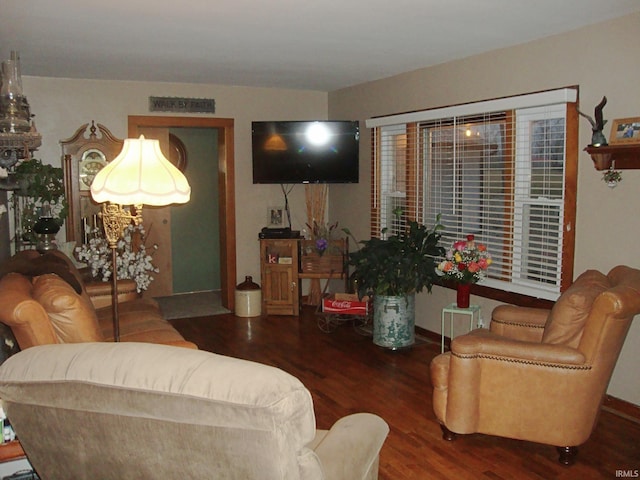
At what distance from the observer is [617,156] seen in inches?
145

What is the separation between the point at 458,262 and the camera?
14.5 ft

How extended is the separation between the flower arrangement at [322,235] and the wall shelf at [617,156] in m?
3.12

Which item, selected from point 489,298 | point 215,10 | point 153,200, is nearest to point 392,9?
point 215,10

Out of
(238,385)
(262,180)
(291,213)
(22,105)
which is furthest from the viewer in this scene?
(291,213)

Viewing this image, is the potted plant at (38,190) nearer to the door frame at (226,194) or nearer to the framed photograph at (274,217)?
the door frame at (226,194)

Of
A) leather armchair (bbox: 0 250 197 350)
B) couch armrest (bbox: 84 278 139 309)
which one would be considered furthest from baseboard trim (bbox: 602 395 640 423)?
couch armrest (bbox: 84 278 139 309)

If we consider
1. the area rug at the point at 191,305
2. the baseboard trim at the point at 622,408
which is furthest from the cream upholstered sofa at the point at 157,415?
the area rug at the point at 191,305

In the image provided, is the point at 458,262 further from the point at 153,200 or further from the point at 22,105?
the point at 22,105

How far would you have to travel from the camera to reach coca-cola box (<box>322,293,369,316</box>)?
554 cm

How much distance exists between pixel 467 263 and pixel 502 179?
80cm

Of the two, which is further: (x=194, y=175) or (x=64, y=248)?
(x=194, y=175)

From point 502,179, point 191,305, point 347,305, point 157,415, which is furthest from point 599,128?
point 191,305

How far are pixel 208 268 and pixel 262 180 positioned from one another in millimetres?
1892

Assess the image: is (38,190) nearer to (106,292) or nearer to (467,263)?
(106,292)
